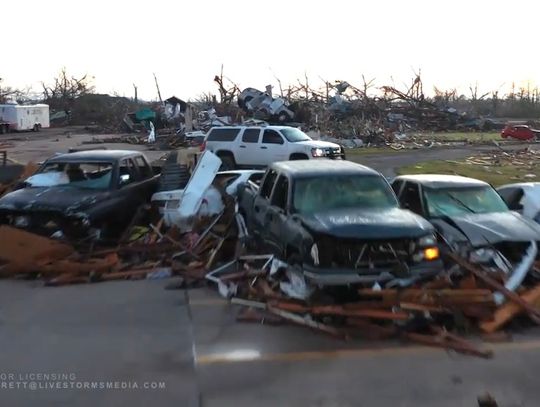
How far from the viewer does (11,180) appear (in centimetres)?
1561

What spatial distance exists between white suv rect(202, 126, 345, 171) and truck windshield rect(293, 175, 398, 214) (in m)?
14.3

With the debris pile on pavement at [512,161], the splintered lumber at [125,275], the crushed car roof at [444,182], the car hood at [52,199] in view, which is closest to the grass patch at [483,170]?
the debris pile on pavement at [512,161]

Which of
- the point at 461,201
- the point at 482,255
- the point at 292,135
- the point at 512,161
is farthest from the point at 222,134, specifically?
the point at 482,255

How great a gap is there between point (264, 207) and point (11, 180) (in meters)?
8.44

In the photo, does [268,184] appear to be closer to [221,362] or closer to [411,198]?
[411,198]

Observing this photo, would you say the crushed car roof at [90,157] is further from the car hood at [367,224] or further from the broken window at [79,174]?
the car hood at [367,224]

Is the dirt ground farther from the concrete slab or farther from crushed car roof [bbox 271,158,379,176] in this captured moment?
the concrete slab

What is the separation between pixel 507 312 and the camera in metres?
7.27

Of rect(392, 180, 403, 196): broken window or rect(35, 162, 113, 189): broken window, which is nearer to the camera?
rect(392, 180, 403, 196): broken window

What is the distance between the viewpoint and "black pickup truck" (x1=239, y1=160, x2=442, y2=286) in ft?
24.5

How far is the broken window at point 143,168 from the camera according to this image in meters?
13.2

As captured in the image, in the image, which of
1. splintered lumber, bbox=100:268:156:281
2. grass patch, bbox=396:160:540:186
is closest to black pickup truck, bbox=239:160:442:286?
splintered lumber, bbox=100:268:156:281

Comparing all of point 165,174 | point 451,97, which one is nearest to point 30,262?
point 165,174

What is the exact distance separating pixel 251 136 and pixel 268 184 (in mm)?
14726
